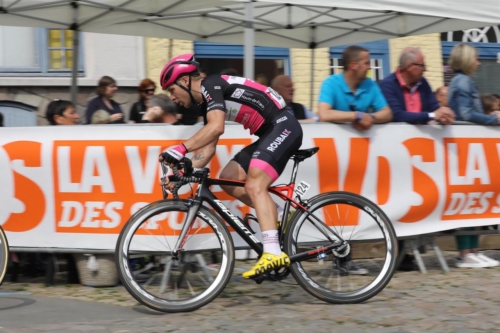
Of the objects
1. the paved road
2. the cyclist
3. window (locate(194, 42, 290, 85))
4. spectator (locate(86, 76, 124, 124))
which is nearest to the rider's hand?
the cyclist

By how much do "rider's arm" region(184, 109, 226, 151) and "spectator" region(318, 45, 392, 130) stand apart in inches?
71.3

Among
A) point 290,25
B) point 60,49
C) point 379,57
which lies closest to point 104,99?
point 290,25

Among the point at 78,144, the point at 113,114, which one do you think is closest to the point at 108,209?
the point at 78,144

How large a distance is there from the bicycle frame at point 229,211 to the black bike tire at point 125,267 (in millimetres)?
77

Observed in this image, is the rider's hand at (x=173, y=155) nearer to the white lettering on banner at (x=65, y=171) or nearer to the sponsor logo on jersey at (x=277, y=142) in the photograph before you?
the sponsor logo on jersey at (x=277, y=142)

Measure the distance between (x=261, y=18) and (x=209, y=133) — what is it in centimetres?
560

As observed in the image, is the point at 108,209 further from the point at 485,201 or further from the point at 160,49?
the point at 160,49

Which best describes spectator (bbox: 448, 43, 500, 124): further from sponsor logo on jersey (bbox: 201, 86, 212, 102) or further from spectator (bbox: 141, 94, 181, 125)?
sponsor logo on jersey (bbox: 201, 86, 212, 102)

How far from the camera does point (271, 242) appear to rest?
21.0ft

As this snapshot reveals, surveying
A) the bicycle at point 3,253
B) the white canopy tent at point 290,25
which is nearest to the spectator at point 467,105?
the white canopy tent at point 290,25

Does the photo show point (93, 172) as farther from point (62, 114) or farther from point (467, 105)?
point (467, 105)

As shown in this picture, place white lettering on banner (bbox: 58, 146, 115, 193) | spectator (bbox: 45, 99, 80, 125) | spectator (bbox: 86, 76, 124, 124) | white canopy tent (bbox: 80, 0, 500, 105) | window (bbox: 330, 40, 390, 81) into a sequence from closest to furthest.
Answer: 1. white lettering on banner (bbox: 58, 146, 115, 193)
2. spectator (bbox: 45, 99, 80, 125)
3. spectator (bbox: 86, 76, 124, 124)
4. white canopy tent (bbox: 80, 0, 500, 105)
5. window (bbox: 330, 40, 390, 81)

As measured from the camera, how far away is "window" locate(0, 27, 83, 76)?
13.7 meters

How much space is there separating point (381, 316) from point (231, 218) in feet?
4.09
